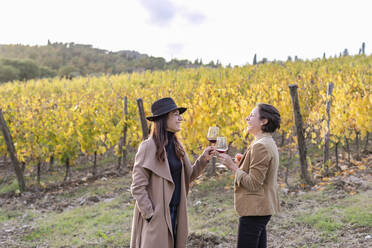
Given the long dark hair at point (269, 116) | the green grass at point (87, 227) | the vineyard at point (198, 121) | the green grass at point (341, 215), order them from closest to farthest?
the long dark hair at point (269, 116), the green grass at point (341, 215), the green grass at point (87, 227), the vineyard at point (198, 121)

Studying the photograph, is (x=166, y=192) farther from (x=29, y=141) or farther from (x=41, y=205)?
(x=29, y=141)

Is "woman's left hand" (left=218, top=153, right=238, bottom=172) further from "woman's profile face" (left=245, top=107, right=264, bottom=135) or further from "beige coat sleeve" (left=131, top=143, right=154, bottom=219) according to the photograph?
"beige coat sleeve" (left=131, top=143, right=154, bottom=219)

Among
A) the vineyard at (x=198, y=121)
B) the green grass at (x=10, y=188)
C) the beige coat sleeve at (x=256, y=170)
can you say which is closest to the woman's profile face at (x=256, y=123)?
the beige coat sleeve at (x=256, y=170)

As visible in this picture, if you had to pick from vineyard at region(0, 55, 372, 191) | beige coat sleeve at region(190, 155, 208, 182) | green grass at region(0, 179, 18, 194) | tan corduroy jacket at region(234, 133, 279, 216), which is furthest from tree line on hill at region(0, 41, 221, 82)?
tan corduroy jacket at region(234, 133, 279, 216)

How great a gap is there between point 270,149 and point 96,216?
3.79 metres

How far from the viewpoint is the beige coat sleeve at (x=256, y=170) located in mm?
1957

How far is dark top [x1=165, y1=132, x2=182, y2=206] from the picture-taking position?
212 cm

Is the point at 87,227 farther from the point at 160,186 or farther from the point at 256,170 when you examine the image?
the point at 256,170

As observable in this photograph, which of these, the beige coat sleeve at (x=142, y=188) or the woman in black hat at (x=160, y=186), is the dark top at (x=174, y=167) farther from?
the beige coat sleeve at (x=142, y=188)

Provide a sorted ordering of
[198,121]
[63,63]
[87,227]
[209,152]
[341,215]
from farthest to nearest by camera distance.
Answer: [63,63], [198,121], [87,227], [341,215], [209,152]

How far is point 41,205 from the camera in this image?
5688mm

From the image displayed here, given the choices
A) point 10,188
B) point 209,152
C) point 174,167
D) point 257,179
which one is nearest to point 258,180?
point 257,179

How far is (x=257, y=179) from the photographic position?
1.96 meters

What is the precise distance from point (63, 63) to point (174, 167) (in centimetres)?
3521
